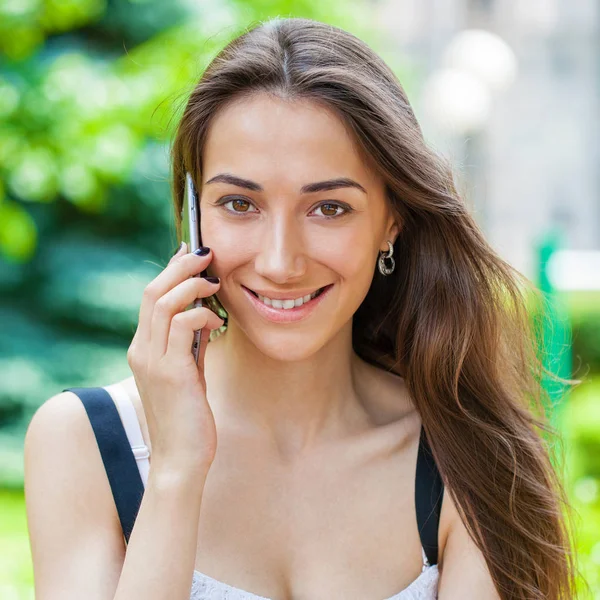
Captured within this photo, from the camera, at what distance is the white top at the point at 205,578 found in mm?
2244

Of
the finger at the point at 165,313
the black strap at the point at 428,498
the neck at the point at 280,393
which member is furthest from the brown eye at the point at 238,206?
the black strap at the point at 428,498

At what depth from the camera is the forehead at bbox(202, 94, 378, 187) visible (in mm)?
2209

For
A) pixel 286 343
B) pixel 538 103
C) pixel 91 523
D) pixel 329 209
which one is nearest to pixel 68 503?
pixel 91 523

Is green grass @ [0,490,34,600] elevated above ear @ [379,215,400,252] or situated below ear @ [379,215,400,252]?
below

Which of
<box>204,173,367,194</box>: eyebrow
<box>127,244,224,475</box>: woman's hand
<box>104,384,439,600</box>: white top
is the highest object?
<box>204,173,367,194</box>: eyebrow

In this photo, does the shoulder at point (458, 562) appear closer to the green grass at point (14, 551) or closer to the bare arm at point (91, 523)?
the bare arm at point (91, 523)

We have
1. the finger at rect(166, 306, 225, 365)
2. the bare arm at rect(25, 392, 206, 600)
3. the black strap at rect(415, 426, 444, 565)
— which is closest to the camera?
the bare arm at rect(25, 392, 206, 600)

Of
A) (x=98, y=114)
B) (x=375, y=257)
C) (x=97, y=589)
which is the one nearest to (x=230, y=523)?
(x=97, y=589)

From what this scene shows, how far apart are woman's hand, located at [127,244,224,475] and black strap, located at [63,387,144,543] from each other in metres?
0.11

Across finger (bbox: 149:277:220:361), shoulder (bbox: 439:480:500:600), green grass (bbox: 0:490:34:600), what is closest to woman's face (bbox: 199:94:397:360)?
finger (bbox: 149:277:220:361)

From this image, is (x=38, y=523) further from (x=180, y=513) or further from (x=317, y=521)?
(x=317, y=521)

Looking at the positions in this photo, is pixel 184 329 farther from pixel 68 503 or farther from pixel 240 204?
pixel 68 503

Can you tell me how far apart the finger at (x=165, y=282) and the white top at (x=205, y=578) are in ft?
0.71

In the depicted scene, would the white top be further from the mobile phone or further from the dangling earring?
the dangling earring
